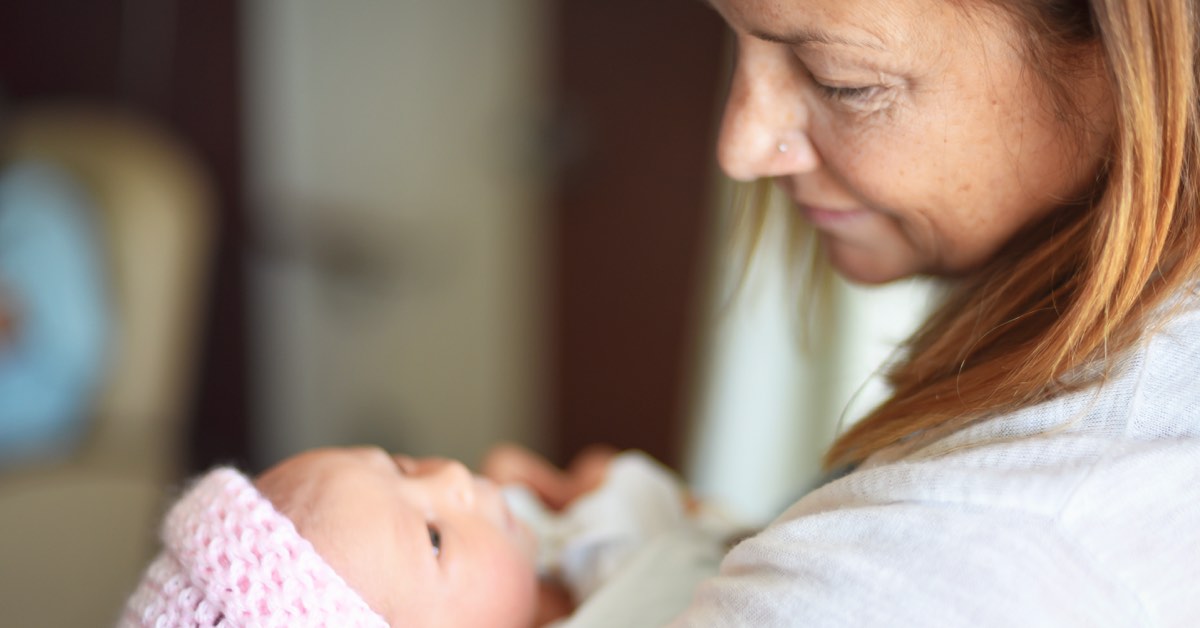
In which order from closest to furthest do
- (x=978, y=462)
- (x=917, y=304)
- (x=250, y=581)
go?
(x=978, y=462) < (x=250, y=581) < (x=917, y=304)

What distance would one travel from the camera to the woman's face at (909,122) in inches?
28.9

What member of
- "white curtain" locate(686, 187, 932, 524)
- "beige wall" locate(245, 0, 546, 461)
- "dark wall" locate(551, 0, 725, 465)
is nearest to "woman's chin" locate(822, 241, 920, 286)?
"white curtain" locate(686, 187, 932, 524)

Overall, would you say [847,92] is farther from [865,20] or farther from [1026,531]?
[1026,531]

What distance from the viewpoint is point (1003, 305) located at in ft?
2.64

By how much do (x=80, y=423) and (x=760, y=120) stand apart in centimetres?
194

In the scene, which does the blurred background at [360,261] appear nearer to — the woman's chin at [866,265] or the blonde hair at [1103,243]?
the woman's chin at [866,265]

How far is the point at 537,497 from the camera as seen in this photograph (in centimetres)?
136

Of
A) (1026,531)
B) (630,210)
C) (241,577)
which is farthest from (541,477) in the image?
(630,210)

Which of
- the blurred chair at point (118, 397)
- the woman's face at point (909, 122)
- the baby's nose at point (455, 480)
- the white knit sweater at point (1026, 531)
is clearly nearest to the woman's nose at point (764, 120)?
the woman's face at point (909, 122)

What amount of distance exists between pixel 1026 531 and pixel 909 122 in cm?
30

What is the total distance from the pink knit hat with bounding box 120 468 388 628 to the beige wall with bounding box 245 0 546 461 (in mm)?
2364

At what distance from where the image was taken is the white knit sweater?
1.97ft

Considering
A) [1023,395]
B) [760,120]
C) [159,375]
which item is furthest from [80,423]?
[1023,395]

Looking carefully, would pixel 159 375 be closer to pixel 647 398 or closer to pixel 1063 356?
pixel 647 398
